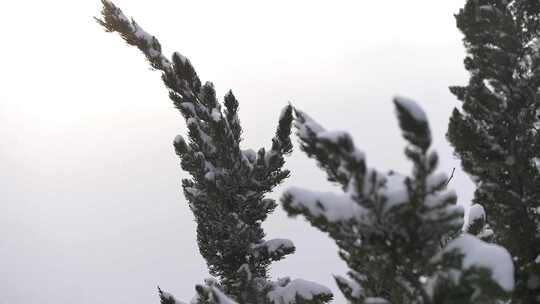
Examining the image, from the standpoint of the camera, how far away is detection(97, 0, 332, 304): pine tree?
892 centimetres

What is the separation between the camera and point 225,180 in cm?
918

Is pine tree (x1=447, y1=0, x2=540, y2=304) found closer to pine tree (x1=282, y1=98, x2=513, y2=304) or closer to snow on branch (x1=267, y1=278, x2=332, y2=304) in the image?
snow on branch (x1=267, y1=278, x2=332, y2=304)

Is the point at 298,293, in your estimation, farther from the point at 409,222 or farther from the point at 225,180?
the point at 409,222

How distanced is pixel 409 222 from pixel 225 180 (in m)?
6.19

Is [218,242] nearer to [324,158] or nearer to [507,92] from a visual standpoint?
[324,158]

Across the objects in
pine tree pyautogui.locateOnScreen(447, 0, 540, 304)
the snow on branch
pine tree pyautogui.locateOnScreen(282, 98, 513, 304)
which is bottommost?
pine tree pyautogui.locateOnScreen(282, 98, 513, 304)

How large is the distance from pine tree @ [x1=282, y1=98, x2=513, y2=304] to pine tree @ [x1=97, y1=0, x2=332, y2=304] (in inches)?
202

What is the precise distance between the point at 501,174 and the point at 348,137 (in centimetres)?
671

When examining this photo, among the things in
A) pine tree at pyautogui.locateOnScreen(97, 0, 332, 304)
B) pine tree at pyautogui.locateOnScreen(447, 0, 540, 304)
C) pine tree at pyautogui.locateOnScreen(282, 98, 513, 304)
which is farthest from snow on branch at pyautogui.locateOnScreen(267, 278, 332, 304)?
pine tree at pyautogui.locateOnScreen(282, 98, 513, 304)

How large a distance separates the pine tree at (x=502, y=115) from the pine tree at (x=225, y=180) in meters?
3.48

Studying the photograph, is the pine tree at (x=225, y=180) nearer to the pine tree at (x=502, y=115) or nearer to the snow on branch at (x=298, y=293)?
the snow on branch at (x=298, y=293)

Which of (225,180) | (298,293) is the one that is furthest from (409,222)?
(225,180)

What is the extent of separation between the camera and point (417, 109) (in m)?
3.02

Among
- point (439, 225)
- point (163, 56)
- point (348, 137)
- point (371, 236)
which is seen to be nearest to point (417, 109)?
point (348, 137)
